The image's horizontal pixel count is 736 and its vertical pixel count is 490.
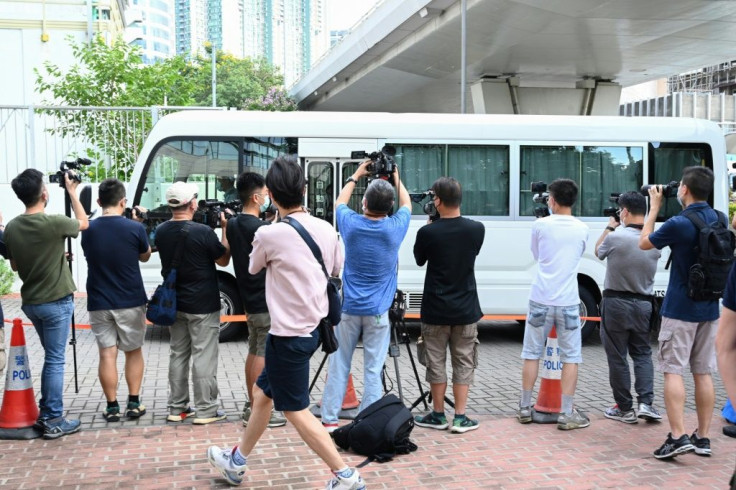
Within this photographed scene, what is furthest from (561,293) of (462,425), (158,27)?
(158,27)

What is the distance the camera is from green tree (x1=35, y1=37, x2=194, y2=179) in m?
14.7

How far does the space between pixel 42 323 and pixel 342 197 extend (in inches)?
100.0

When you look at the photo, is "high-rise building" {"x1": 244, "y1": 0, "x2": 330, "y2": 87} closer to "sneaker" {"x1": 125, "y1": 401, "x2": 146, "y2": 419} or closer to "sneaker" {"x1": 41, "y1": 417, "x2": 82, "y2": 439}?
"sneaker" {"x1": 125, "y1": 401, "x2": 146, "y2": 419}

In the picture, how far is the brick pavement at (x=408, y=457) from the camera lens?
506 cm

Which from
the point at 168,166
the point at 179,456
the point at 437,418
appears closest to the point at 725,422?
the point at 437,418

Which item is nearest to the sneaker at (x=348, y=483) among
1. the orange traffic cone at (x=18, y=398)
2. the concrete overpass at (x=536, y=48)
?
the orange traffic cone at (x=18, y=398)

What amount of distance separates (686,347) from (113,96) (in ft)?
48.5

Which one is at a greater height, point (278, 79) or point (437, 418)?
point (278, 79)

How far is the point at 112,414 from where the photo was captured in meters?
6.34

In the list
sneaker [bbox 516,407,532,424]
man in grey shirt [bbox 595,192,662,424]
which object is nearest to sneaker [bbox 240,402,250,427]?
sneaker [bbox 516,407,532,424]

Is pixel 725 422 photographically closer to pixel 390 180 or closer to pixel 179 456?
pixel 390 180

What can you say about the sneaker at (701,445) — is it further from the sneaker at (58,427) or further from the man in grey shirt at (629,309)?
the sneaker at (58,427)

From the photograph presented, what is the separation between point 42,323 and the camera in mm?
5945

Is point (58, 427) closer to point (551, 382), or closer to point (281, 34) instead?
point (551, 382)
